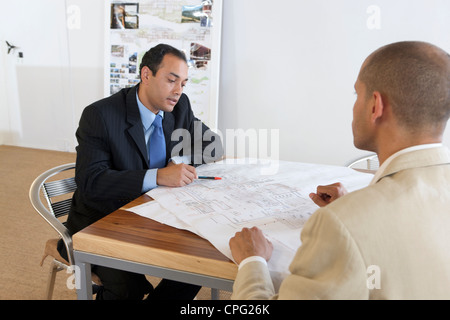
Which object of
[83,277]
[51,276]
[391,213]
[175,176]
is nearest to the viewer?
[391,213]

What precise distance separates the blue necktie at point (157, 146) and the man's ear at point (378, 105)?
113 cm

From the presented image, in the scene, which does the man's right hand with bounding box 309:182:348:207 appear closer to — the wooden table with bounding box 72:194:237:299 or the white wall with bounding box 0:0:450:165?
the wooden table with bounding box 72:194:237:299

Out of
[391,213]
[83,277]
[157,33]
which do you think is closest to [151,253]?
[83,277]

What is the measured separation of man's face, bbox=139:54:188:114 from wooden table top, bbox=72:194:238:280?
0.78m

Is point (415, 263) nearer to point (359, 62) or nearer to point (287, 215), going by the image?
point (287, 215)

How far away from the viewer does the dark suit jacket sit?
4.77 feet

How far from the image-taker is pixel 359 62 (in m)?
3.41

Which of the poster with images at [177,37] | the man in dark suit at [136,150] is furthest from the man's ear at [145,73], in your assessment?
the poster with images at [177,37]

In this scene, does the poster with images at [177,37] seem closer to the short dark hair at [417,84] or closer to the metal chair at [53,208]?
the metal chair at [53,208]

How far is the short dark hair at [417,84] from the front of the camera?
750mm

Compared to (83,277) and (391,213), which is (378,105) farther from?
(83,277)

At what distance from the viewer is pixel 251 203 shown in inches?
49.6

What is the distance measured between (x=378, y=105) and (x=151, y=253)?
644 millimetres

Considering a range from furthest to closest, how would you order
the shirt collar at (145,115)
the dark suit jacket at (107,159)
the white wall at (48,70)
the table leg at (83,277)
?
the white wall at (48,70)
the shirt collar at (145,115)
the dark suit jacket at (107,159)
the table leg at (83,277)
